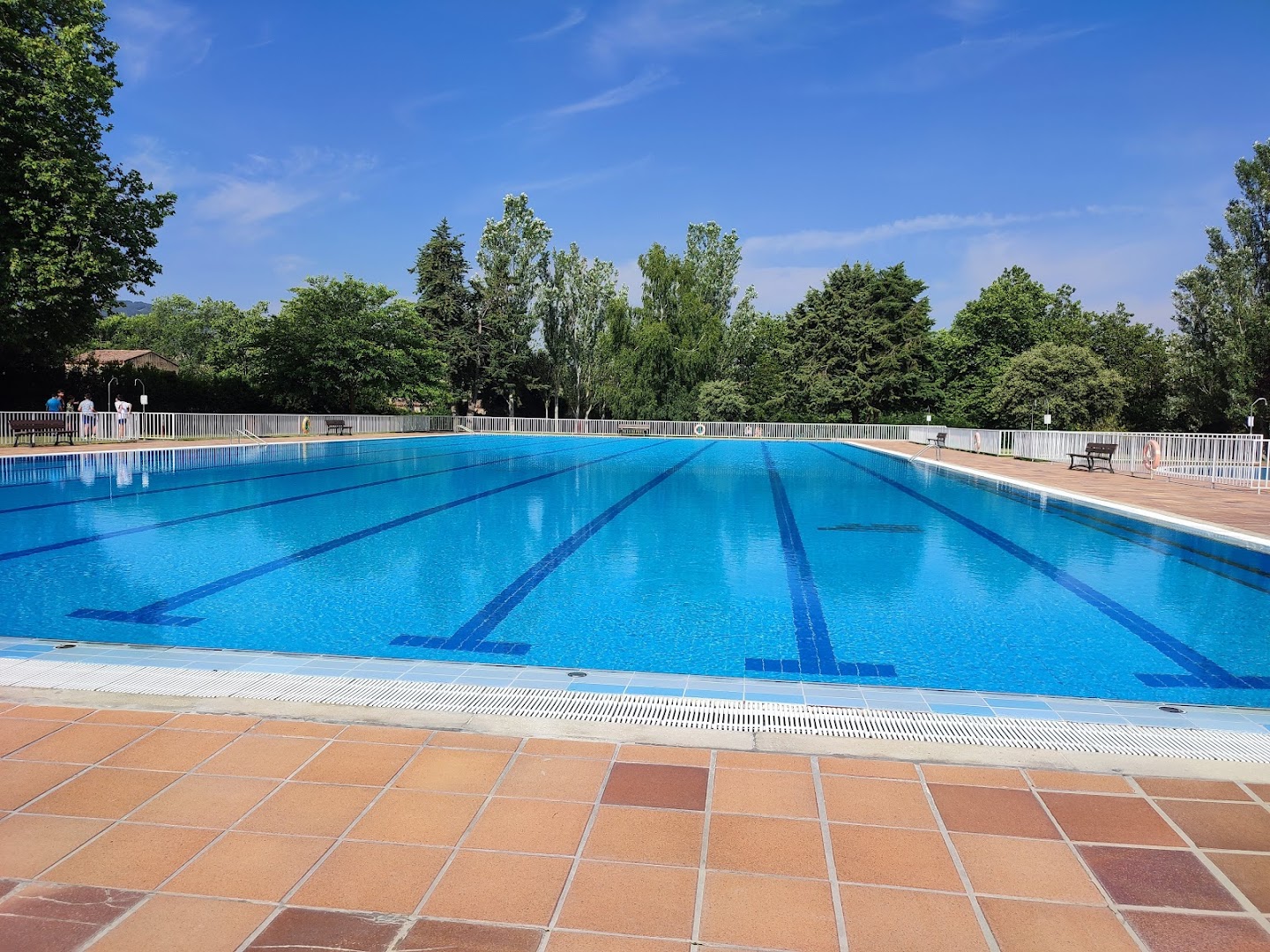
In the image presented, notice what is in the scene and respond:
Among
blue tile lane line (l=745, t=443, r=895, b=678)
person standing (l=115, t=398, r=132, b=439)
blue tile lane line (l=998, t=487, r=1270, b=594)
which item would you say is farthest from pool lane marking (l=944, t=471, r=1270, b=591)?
person standing (l=115, t=398, r=132, b=439)

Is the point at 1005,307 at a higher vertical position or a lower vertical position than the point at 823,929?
higher

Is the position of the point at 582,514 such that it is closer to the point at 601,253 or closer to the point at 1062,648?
the point at 1062,648

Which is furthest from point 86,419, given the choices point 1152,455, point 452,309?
point 1152,455

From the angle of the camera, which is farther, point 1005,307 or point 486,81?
point 1005,307

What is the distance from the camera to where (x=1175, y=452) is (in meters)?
20.7

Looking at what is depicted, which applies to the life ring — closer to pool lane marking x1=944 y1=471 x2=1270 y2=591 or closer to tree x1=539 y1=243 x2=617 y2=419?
pool lane marking x1=944 y1=471 x2=1270 y2=591

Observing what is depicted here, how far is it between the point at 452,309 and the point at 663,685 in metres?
41.9

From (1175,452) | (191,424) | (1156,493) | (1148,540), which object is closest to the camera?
(1148,540)

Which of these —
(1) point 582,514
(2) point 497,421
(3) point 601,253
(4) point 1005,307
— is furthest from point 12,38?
(4) point 1005,307

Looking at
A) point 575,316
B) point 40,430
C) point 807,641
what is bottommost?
point 807,641

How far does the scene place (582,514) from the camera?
1088cm

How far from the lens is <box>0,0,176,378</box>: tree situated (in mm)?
19516

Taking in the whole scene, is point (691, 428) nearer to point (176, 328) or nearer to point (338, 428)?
point (338, 428)

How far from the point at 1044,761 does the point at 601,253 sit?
43682mm
